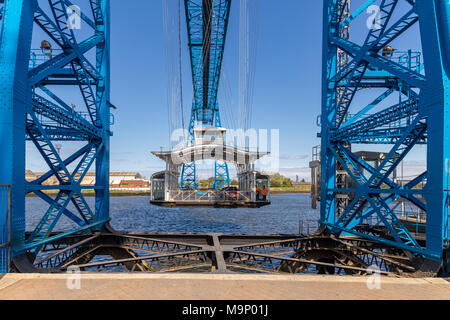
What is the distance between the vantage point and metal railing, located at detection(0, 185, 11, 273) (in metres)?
6.63

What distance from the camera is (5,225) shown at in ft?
22.1

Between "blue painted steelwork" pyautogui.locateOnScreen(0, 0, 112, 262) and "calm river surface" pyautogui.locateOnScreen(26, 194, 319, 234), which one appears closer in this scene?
"blue painted steelwork" pyautogui.locateOnScreen(0, 0, 112, 262)

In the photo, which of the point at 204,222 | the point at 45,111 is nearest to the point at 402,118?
the point at 45,111

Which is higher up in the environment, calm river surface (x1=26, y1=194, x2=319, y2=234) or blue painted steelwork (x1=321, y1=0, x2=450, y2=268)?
blue painted steelwork (x1=321, y1=0, x2=450, y2=268)

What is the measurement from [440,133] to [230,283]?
21.9 feet

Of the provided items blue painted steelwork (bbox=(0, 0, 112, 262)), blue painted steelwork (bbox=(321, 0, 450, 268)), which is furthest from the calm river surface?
blue painted steelwork (bbox=(0, 0, 112, 262))

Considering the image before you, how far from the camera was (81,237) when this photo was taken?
39.9 feet

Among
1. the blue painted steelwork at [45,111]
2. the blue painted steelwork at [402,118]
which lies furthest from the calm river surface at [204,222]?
the blue painted steelwork at [45,111]

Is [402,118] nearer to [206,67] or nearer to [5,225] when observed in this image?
[5,225]

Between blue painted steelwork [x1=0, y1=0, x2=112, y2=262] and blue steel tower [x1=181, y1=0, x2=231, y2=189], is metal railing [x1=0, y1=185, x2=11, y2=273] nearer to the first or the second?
blue painted steelwork [x1=0, y1=0, x2=112, y2=262]

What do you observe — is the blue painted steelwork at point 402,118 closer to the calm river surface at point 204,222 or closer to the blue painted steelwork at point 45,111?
the calm river surface at point 204,222

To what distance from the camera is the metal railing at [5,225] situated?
6633 millimetres
